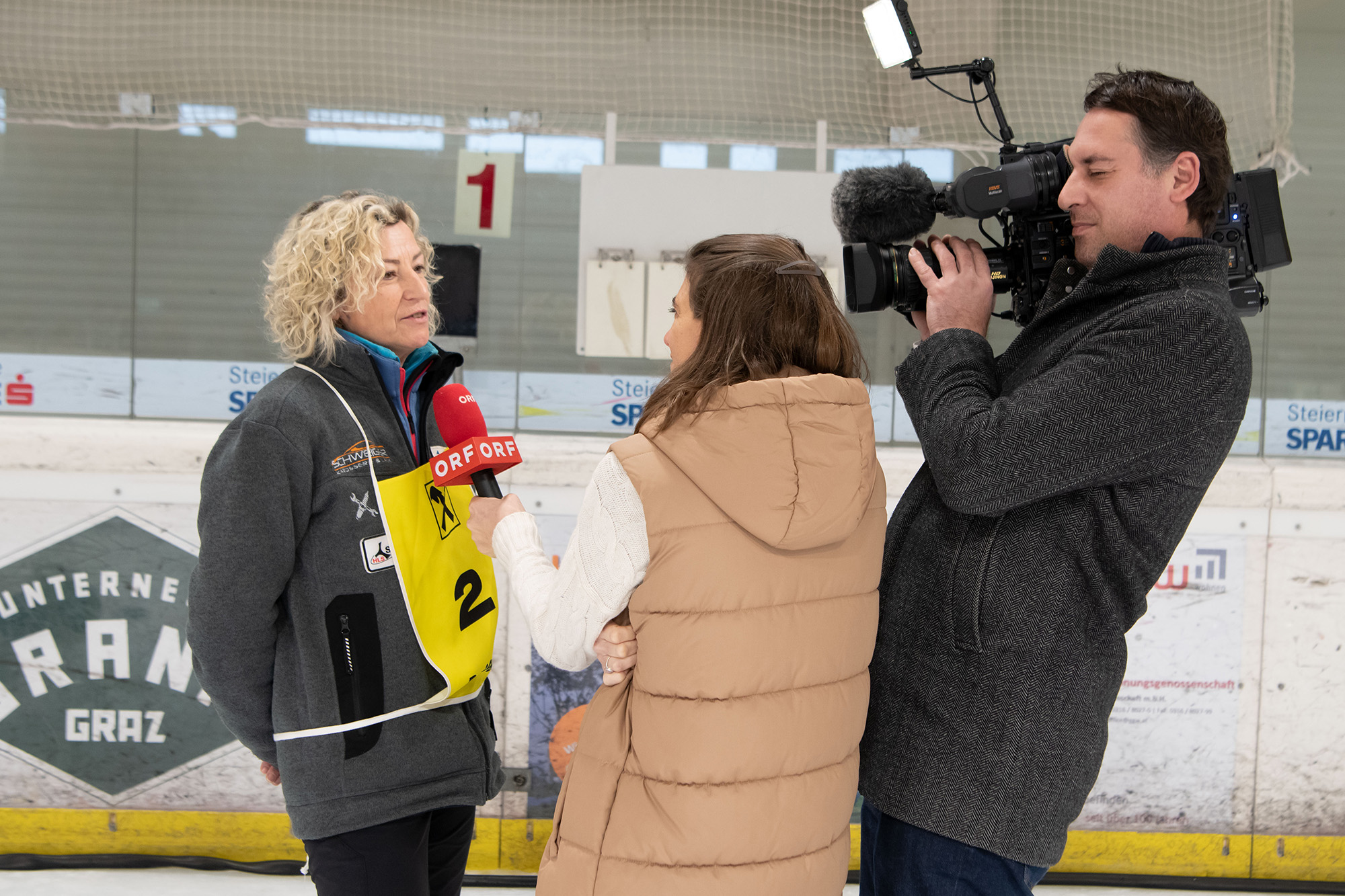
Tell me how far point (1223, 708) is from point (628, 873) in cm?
255

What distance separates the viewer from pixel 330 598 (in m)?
1.42

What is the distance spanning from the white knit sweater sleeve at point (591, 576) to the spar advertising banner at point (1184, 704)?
7.79 feet

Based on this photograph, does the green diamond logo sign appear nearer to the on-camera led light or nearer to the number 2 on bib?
the number 2 on bib

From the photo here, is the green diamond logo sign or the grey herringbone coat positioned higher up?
the grey herringbone coat

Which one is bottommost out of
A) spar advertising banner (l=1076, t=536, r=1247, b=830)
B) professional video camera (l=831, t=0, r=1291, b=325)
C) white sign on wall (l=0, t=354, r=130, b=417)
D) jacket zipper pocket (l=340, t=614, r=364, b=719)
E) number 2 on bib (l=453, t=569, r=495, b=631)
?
spar advertising banner (l=1076, t=536, r=1247, b=830)

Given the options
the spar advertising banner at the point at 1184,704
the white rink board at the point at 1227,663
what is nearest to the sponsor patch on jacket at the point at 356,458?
the white rink board at the point at 1227,663

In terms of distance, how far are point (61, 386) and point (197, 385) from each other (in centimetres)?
43

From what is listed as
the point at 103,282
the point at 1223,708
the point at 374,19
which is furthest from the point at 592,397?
the point at 1223,708

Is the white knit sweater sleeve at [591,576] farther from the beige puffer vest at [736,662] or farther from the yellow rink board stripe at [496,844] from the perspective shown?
the yellow rink board stripe at [496,844]

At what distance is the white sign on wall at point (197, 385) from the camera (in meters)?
3.12

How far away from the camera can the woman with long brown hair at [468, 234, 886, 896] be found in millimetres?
1011

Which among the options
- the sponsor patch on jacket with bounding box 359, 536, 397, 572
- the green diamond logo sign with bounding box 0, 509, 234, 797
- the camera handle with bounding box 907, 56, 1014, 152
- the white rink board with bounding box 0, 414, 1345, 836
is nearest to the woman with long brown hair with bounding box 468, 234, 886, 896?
the sponsor patch on jacket with bounding box 359, 536, 397, 572

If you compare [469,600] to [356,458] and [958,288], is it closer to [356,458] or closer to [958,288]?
[356,458]

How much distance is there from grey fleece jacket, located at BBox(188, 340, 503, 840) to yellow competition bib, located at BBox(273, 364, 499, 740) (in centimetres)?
1
